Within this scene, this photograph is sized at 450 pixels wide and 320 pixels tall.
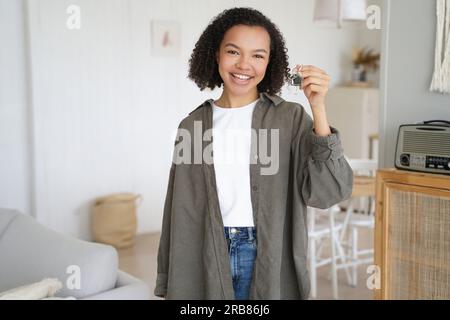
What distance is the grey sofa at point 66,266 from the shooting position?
1317mm

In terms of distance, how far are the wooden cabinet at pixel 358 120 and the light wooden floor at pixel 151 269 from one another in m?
1.72

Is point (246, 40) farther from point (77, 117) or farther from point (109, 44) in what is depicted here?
point (77, 117)

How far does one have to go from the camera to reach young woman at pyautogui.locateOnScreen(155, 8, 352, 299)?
817 mm

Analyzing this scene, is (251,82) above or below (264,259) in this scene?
above

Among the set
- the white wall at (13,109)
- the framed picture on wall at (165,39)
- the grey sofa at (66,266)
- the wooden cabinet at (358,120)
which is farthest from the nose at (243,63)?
the wooden cabinet at (358,120)

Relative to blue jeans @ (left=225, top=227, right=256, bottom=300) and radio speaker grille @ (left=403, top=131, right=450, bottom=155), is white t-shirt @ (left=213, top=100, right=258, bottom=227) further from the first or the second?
radio speaker grille @ (left=403, top=131, right=450, bottom=155)

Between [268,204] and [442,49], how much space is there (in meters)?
1.00

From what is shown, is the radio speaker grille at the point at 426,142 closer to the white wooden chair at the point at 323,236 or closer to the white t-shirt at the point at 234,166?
the white t-shirt at the point at 234,166

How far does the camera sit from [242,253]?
33.0 inches

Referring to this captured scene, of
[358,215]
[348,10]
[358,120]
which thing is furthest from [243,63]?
[358,120]

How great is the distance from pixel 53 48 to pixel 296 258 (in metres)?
1.50

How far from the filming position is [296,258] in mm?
Result: 837
